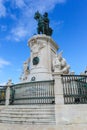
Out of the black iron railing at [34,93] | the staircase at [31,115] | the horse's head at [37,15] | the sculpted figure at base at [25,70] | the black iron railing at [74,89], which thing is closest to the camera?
the staircase at [31,115]

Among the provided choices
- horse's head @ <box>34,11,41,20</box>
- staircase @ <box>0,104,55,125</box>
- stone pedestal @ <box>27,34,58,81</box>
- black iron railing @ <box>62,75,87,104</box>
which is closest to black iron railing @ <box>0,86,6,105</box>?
staircase @ <box>0,104,55,125</box>

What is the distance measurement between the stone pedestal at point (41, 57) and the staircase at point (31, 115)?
5.94 meters

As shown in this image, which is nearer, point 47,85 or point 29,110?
point 29,110

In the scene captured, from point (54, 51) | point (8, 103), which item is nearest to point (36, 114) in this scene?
point (8, 103)

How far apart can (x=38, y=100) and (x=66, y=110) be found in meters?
2.39

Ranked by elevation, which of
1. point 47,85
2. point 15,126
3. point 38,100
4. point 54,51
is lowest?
point 15,126

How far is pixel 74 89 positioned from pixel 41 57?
7.66 m

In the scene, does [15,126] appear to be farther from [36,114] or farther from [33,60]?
[33,60]

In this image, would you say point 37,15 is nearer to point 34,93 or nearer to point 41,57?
point 41,57

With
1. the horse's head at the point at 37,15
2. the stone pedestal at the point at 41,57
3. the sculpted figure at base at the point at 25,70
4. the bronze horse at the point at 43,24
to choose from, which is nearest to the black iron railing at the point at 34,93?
the stone pedestal at the point at 41,57

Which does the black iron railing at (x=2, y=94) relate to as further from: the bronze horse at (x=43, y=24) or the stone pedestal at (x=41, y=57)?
the bronze horse at (x=43, y=24)

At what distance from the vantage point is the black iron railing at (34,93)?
31.5 feet

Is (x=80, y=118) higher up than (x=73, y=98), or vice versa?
(x=73, y=98)

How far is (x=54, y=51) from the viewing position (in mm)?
18062
